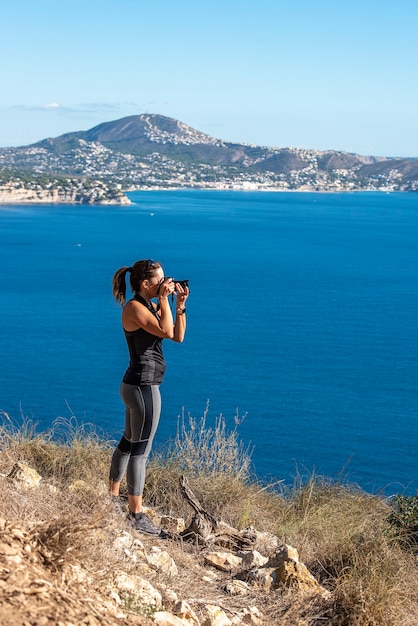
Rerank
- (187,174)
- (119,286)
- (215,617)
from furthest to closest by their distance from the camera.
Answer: (187,174) < (119,286) < (215,617)

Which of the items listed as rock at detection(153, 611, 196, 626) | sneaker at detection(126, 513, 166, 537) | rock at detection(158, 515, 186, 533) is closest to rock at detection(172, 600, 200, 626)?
rock at detection(153, 611, 196, 626)

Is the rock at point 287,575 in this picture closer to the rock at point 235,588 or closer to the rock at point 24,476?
the rock at point 235,588

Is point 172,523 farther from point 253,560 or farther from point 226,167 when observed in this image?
point 226,167

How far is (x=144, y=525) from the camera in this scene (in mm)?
3637

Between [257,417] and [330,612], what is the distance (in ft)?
64.6

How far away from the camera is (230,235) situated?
68125 millimetres

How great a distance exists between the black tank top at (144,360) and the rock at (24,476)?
755mm

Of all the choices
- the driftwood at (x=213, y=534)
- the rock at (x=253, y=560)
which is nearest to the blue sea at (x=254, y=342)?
the driftwood at (x=213, y=534)

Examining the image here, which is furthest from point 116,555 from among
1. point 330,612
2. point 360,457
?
point 360,457

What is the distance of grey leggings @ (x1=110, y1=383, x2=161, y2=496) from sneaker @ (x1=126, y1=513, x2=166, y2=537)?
11 cm

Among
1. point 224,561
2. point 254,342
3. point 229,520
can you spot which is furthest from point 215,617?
point 254,342

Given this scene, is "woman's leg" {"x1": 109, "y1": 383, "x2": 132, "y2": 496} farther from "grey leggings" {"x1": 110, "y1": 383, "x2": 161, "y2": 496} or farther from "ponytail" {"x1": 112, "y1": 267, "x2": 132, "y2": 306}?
"ponytail" {"x1": 112, "y1": 267, "x2": 132, "y2": 306}

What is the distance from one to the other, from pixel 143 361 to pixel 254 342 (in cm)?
2744

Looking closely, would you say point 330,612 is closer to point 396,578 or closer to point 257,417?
point 396,578
